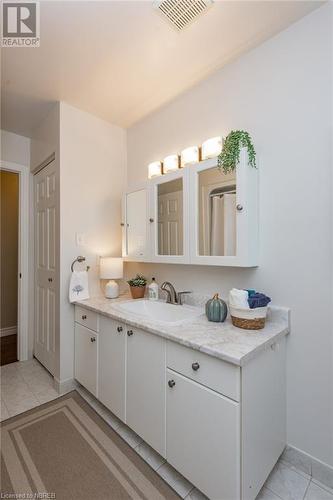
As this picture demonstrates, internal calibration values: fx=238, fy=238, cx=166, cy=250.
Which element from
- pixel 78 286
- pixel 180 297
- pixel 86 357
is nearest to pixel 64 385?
pixel 86 357

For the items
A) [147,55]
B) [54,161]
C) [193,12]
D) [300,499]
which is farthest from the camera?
[54,161]

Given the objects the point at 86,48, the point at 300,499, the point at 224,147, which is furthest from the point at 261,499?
the point at 86,48

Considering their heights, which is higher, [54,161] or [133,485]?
[54,161]

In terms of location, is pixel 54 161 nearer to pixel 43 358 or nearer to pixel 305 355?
pixel 43 358

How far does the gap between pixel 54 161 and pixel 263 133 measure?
1.74 metres

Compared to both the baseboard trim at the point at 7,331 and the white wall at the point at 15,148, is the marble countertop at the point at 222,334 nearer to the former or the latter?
the white wall at the point at 15,148

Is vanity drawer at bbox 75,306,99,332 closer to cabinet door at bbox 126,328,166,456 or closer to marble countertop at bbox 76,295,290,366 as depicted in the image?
marble countertop at bbox 76,295,290,366

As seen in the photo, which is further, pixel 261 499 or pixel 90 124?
pixel 90 124

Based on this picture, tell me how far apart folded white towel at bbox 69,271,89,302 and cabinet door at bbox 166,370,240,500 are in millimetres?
1116

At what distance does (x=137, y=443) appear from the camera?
1.45 meters

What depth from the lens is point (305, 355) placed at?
1.29 metres

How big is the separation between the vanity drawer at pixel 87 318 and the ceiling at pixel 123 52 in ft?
5.75

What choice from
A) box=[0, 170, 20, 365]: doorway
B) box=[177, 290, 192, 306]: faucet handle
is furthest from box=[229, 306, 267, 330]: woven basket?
box=[0, 170, 20, 365]: doorway

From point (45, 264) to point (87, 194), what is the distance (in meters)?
0.83
